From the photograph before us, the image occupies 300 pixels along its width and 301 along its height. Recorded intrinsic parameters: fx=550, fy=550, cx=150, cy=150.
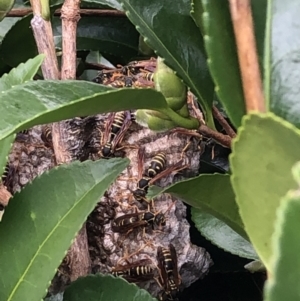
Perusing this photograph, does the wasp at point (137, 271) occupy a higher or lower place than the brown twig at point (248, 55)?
lower

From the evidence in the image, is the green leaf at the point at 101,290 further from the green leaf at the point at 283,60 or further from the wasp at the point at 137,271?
the green leaf at the point at 283,60

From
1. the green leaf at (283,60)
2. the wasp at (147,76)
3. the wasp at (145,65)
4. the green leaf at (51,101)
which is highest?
the green leaf at (283,60)

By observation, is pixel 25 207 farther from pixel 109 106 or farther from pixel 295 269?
pixel 295 269

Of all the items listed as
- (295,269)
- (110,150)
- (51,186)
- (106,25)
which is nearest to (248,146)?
(295,269)

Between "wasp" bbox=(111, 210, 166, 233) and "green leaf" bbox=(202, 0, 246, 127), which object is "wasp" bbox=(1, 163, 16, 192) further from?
"green leaf" bbox=(202, 0, 246, 127)

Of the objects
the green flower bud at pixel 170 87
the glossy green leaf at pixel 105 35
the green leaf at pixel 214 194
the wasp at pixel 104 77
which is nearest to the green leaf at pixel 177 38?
the green flower bud at pixel 170 87

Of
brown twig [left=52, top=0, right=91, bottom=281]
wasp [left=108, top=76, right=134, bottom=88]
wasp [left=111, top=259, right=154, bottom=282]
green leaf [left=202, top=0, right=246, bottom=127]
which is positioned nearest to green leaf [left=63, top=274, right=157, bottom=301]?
brown twig [left=52, top=0, right=91, bottom=281]
